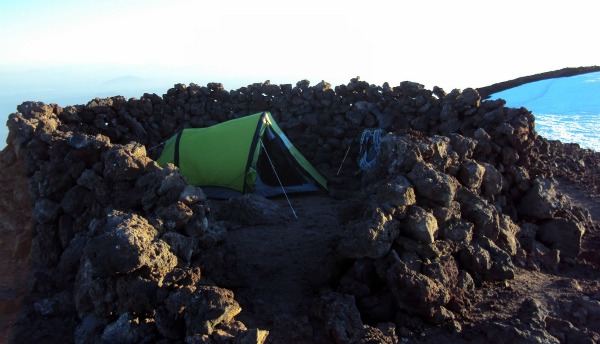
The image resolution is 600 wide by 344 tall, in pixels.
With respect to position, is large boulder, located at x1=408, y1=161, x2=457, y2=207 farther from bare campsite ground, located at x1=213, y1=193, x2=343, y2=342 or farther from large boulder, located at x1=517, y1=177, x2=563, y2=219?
large boulder, located at x1=517, y1=177, x2=563, y2=219

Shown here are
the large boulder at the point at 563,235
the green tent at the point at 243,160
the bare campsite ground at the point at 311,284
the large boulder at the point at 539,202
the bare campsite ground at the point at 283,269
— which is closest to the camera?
the bare campsite ground at the point at 311,284

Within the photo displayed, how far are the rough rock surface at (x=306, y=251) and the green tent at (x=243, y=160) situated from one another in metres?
1.33

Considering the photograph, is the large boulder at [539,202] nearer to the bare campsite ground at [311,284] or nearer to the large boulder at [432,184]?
the bare campsite ground at [311,284]

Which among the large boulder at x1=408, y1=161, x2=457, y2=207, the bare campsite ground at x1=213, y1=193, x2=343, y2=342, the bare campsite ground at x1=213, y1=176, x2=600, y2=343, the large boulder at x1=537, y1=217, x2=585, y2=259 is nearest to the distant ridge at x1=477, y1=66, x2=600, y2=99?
the bare campsite ground at x1=213, y1=176, x2=600, y2=343

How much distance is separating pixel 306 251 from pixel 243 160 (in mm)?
3795

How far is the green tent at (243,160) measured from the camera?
1161 centimetres

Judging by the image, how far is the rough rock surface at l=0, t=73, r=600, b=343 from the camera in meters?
5.80

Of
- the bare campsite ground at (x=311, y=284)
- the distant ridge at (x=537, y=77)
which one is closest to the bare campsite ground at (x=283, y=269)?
the bare campsite ground at (x=311, y=284)

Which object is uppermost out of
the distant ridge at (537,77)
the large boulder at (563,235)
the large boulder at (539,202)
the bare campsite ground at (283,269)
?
the distant ridge at (537,77)

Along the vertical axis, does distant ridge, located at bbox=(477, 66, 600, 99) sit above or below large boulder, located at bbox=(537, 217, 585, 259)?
above

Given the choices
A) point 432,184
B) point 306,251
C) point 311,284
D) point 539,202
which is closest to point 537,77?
point 539,202

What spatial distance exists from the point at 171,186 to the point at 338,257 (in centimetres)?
259

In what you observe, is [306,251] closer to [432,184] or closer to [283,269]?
[283,269]

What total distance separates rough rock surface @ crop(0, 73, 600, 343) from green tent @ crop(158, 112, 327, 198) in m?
1.33
